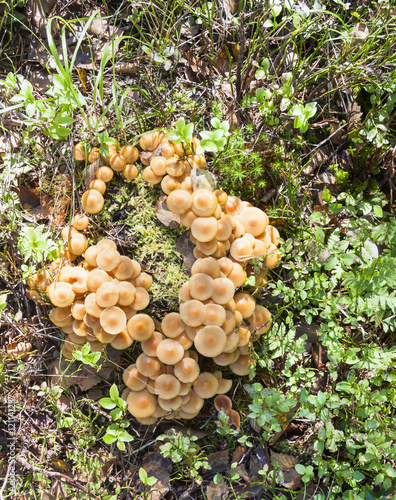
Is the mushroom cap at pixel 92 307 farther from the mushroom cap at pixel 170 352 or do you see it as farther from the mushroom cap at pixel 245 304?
the mushroom cap at pixel 245 304

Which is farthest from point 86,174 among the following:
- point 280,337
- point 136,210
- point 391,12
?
point 391,12

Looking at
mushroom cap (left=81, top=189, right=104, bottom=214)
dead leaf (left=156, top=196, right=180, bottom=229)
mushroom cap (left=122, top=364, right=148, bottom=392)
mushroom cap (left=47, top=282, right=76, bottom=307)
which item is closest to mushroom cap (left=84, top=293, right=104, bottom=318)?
mushroom cap (left=47, top=282, right=76, bottom=307)

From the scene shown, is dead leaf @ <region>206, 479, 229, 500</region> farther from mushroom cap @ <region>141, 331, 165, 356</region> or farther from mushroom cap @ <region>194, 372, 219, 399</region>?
mushroom cap @ <region>141, 331, 165, 356</region>

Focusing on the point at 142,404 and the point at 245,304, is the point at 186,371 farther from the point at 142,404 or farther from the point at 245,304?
the point at 245,304

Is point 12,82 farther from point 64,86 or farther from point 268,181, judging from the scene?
point 268,181

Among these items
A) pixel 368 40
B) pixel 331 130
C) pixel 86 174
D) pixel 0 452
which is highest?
pixel 368 40

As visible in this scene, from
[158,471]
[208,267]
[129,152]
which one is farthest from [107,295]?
[158,471]
